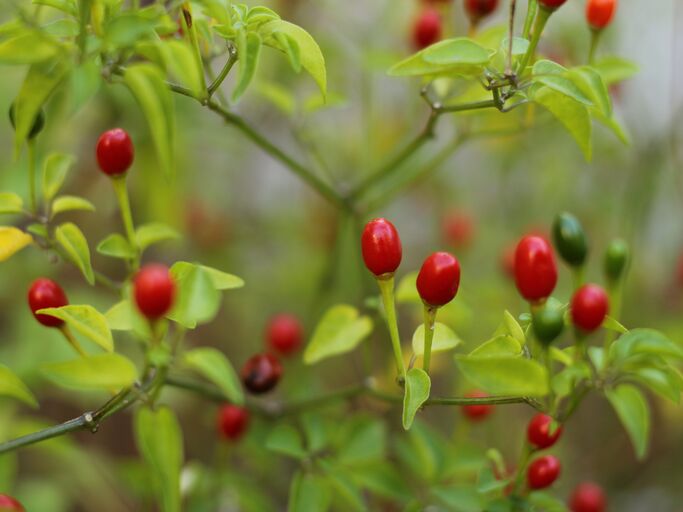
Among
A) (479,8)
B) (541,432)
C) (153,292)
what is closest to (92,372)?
(153,292)

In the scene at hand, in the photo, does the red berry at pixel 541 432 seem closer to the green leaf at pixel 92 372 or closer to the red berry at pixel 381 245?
the red berry at pixel 381 245

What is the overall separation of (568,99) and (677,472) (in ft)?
3.97

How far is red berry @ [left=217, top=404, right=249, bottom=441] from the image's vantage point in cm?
98

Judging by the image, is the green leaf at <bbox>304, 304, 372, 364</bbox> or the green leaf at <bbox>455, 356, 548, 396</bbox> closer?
the green leaf at <bbox>455, 356, 548, 396</bbox>

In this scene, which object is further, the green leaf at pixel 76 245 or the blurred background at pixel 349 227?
the blurred background at pixel 349 227

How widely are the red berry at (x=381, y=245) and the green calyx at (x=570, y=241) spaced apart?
16 centimetres

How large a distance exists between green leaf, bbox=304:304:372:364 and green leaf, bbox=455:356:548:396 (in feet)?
0.94

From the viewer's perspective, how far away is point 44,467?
1670mm

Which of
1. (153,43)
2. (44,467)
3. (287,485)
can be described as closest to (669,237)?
(287,485)

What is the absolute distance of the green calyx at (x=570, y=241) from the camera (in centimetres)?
74

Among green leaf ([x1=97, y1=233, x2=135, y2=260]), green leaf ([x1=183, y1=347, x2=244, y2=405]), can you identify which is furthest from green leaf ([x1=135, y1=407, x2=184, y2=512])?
green leaf ([x1=97, y1=233, x2=135, y2=260])

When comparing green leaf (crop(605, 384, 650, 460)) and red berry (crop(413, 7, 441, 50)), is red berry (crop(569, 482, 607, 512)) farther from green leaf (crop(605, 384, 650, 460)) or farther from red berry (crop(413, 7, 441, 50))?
red berry (crop(413, 7, 441, 50))

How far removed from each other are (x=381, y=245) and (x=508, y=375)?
179 mm

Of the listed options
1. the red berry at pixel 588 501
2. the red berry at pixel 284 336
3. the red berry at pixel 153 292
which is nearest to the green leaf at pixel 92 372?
the red berry at pixel 153 292
